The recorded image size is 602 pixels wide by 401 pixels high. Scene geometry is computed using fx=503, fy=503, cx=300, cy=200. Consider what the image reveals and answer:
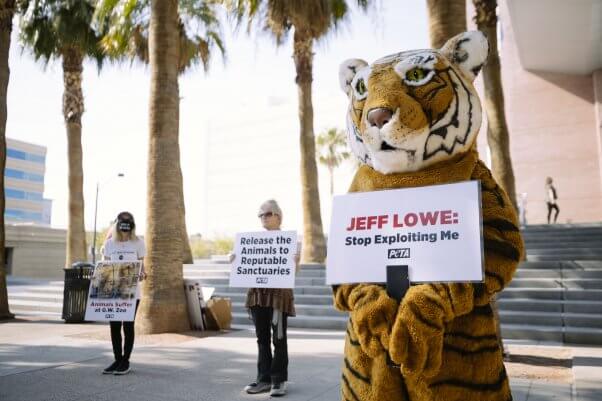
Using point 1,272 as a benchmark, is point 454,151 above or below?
above

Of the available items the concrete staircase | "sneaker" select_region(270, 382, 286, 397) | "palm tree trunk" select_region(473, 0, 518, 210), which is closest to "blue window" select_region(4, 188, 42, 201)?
the concrete staircase

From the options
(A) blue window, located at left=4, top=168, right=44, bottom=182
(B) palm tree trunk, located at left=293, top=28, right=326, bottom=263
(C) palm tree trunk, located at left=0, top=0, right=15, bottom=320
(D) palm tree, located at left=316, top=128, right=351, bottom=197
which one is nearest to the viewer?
(C) palm tree trunk, located at left=0, top=0, right=15, bottom=320

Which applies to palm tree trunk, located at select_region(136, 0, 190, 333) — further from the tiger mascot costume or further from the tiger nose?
the tiger nose

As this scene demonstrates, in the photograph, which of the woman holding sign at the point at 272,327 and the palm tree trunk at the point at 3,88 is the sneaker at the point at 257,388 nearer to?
the woman holding sign at the point at 272,327

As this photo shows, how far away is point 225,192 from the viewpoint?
101 meters

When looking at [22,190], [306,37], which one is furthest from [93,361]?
[22,190]

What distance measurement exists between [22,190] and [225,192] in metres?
36.8

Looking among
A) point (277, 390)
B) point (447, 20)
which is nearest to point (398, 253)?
point (277, 390)

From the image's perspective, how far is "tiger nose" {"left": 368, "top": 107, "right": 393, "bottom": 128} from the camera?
85.4 inches

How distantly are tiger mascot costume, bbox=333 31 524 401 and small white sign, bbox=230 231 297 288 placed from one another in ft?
7.23

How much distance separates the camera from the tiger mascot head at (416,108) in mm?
2193

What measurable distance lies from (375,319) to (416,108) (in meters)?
0.93

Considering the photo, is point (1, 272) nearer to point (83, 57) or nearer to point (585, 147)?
point (83, 57)

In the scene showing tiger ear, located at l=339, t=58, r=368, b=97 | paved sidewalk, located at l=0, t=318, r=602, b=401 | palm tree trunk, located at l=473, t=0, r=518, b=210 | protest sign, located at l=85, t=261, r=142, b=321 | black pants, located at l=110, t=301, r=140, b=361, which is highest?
palm tree trunk, located at l=473, t=0, r=518, b=210
